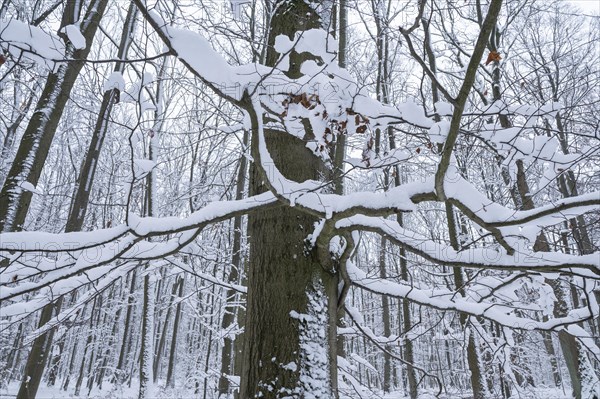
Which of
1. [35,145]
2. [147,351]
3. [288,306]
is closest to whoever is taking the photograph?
[288,306]

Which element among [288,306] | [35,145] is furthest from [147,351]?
[288,306]

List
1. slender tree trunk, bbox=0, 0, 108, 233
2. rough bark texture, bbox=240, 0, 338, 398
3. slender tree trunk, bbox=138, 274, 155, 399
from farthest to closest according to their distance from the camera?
slender tree trunk, bbox=138, 274, 155, 399
slender tree trunk, bbox=0, 0, 108, 233
rough bark texture, bbox=240, 0, 338, 398

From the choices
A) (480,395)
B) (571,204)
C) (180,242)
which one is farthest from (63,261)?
(480,395)

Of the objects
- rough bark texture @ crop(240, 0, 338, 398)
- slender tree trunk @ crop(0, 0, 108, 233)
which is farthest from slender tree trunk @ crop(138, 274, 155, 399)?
rough bark texture @ crop(240, 0, 338, 398)

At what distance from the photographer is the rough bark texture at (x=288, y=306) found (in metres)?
1.67

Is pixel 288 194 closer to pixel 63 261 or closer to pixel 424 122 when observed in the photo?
pixel 424 122

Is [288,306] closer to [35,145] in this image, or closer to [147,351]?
[35,145]

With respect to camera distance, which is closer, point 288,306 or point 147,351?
point 288,306

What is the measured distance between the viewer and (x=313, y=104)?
5.76ft

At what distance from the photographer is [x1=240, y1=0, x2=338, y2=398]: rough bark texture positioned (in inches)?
65.8

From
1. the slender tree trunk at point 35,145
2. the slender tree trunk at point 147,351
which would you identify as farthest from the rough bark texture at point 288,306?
the slender tree trunk at point 147,351

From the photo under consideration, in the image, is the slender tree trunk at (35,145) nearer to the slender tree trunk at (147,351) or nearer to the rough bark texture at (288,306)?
the rough bark texture at (288,306)

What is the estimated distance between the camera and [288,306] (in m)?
1.79

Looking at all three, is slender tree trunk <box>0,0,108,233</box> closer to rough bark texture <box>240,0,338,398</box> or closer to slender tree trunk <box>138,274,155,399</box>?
rough bark texture <box>240,0,338,398</box>
